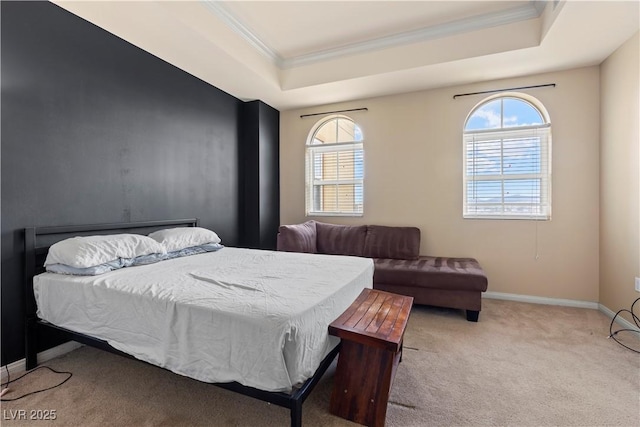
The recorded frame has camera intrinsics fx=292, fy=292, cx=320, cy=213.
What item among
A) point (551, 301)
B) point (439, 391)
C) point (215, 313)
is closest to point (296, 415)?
point (215, 313)

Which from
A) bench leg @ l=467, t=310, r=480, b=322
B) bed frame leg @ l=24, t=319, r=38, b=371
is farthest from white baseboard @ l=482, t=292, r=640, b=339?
bed frame leg @ l=24, t=319, r=38, b=371

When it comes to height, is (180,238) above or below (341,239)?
above

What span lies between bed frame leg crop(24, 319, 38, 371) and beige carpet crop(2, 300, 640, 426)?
10cm

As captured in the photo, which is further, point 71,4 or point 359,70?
point 359,70

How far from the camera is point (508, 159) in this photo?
3.50 meters

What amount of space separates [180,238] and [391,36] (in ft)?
9.81

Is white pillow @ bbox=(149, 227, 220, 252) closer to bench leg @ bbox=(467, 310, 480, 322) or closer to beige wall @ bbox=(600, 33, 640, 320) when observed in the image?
bench leg @ bbox=(467, 310, 480, 322)

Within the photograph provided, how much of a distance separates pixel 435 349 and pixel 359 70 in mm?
2924

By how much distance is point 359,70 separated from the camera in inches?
131

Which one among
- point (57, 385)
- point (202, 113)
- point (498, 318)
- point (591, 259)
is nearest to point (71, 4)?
point (202, 113)

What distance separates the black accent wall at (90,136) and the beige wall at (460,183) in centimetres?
158

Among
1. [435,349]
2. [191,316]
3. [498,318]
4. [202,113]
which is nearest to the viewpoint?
[191,316]

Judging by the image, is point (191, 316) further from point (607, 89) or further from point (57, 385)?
point (607, 89)

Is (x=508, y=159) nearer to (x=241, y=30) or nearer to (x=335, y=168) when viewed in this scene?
(x=335, y=168)
